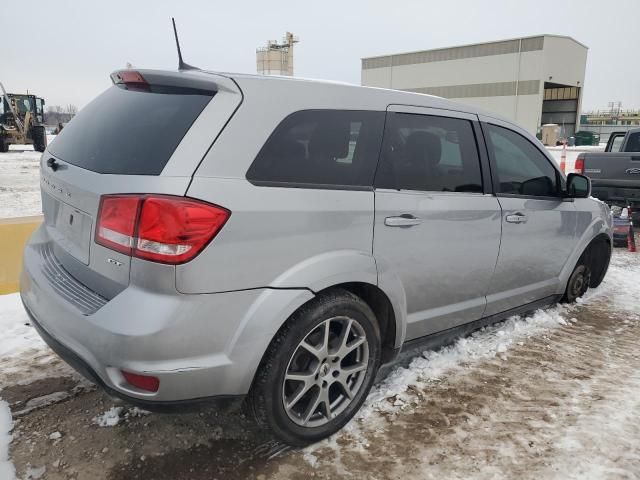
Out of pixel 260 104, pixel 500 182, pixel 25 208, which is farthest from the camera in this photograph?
pixel 25 208

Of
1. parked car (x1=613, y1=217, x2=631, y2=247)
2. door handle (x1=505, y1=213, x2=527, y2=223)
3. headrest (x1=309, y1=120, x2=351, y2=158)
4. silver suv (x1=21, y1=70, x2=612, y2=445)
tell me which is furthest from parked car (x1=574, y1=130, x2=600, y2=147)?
headrest (x1=309, y1=120, x2=351, y2=158)

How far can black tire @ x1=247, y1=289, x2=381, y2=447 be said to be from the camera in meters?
2.23

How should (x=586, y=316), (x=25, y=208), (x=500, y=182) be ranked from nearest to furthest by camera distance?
1. (x=500, y=182)
2. (x=586, y=316)
3. (x=25, y=208)

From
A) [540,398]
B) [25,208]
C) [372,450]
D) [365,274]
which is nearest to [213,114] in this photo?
[365,274]

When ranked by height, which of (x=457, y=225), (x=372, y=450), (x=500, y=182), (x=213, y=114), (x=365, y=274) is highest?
(x=213, y=114)

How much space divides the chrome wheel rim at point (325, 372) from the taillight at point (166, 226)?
719 mm

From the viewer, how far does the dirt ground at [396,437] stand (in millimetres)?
2340

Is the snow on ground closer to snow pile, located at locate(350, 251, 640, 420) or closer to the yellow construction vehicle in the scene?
snow pile, located at locate(350, 251, 640, 420)

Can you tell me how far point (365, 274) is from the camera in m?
2.47

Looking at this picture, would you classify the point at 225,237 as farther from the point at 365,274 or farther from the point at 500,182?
the point at 500,182

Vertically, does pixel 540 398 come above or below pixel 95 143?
below

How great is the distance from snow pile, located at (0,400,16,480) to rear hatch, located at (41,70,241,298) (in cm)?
94

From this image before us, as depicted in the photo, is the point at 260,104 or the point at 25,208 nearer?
the point at 260,104

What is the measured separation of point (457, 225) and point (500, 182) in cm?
66
